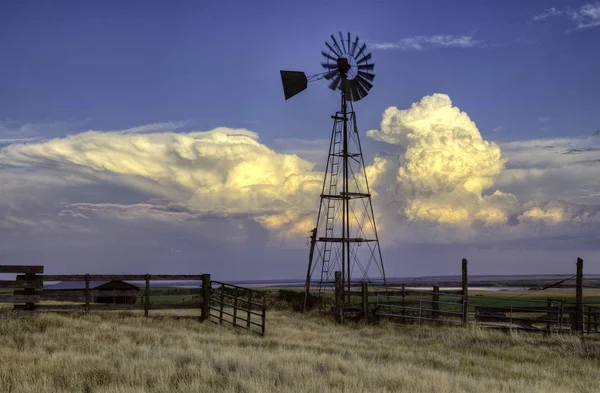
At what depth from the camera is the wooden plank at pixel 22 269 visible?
66.1 ft

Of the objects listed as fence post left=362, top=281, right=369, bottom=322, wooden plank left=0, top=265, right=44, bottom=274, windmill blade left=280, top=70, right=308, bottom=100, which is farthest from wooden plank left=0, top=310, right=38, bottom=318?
windmill blade left=280, top=70, right=308, bottom=100

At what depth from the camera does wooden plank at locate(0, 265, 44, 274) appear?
2014 cm

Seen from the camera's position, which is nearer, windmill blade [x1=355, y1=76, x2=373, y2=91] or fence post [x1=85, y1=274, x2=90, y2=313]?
fence post [x1=85, y1=274, x2=90, y2=313]

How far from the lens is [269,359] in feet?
45.6

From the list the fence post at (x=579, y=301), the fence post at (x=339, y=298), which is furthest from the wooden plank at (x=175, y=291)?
the fence post at (x=579, y=301)

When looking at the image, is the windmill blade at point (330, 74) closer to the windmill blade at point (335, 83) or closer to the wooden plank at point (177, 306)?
the windmill blade at point (335, 83)

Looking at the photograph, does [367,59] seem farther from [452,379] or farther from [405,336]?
[452,379]

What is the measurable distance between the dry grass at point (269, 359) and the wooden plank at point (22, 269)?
177 centimetres

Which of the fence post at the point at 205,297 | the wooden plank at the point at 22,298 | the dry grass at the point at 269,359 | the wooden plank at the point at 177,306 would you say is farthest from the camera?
the fence post at the point at 205,297

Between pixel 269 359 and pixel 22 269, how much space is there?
11.0 meters

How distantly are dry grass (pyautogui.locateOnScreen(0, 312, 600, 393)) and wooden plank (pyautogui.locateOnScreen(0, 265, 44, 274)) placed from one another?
1.77m

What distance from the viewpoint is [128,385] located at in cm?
1082

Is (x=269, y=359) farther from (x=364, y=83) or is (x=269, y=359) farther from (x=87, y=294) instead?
(x=364, y=83)

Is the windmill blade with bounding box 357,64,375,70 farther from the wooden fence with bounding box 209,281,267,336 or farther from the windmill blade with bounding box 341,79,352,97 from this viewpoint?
the wooden fence with bounding box 209,281,267,336
